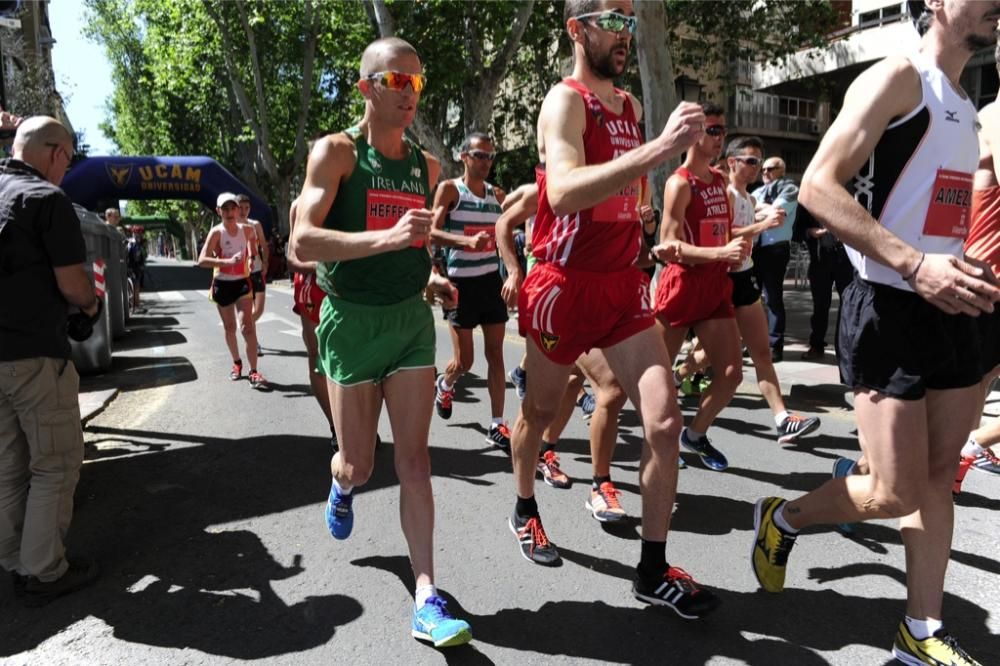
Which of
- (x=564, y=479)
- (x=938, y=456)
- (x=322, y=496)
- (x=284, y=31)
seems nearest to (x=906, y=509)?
(x=938, y=456)

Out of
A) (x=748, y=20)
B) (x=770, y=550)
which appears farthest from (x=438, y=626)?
(x=748, y=20)

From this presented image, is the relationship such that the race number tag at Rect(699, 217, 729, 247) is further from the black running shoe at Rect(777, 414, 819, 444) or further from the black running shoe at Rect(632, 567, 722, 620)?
the black running shoe at Rect(632, 567, 722, 620)

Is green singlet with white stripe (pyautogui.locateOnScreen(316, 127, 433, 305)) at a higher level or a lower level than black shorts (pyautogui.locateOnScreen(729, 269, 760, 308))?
higher

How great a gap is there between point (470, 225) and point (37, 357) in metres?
3.18

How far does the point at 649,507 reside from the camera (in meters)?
2.78

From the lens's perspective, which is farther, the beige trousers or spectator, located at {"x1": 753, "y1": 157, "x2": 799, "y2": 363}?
spectator, located at {"x1": 753, "y1": 157, "x2": 799, "y2": 363}

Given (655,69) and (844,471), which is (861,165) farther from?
(655,69)

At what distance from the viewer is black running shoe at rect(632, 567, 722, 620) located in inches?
105

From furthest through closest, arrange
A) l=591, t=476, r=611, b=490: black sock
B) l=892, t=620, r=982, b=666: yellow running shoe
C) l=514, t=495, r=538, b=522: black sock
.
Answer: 1. l=591, t=476, r=611, b=490: black sock
2. l=514, t=495, r=538, b=522: black sock
3. l=892, t=620, r=982, b=666: yellow running shoe

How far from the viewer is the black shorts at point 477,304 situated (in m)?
5.43

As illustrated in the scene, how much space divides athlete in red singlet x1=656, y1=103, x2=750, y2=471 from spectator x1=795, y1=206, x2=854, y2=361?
4.19 meters

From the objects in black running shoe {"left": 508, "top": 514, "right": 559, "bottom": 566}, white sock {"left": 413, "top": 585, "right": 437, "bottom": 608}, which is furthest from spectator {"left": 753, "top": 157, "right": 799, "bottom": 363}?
white sock {"left": 413, "top": 585, "right": 437, "bottom": 608}

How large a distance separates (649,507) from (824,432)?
331 cm

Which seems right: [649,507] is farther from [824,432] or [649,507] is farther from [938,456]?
[824,432]
